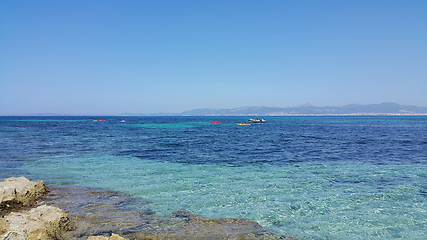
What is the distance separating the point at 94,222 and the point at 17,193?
379 centimetres

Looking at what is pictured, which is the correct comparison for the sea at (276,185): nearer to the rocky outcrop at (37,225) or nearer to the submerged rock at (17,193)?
A: the submerged rock at (17,193)

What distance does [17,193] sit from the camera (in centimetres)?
978

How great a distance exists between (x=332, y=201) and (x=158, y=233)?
23.0 ft

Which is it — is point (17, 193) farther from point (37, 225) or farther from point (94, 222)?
point (37, 225)

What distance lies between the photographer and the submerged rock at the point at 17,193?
9442 mm

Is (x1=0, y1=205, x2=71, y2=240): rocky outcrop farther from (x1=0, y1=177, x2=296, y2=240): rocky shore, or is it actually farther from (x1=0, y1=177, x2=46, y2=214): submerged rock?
(x1=0, y1=177, x2=46, y2=214): submerged rock

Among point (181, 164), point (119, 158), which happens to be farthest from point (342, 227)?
point (119, 158)

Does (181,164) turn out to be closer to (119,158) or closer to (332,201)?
(119,158)

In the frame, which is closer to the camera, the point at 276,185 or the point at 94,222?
the point at 94,222

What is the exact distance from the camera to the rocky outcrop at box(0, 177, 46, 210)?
946 cm

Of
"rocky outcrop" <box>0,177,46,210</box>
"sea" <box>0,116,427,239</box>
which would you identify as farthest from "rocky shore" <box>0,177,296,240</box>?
"sea" <box>0,116,427,239</box>

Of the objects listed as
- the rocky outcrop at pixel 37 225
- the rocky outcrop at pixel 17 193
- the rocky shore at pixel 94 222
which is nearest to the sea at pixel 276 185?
the rocky shore at pixel 94 222

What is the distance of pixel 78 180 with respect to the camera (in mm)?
14016

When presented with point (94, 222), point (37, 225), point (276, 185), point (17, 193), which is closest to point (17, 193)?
point (17, 193)
